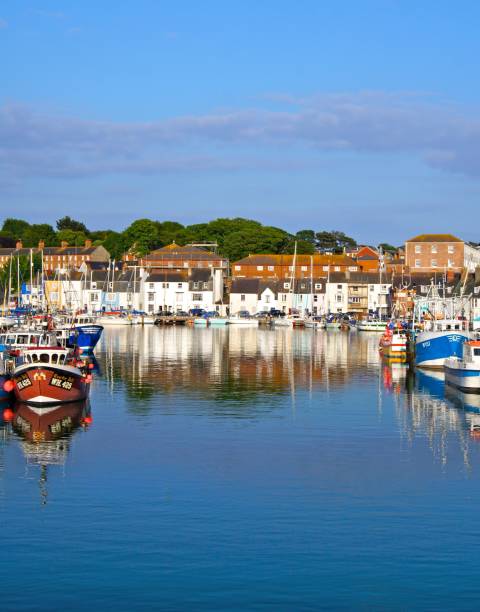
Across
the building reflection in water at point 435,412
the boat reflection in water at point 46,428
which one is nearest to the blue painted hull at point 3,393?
the boat reflection in water at point 46,428

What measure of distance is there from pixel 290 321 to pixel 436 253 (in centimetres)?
3790

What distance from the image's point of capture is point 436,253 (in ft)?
600

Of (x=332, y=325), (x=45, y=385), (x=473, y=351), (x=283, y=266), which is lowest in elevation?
(x=332, y=325)

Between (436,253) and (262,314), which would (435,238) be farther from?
(262,314)

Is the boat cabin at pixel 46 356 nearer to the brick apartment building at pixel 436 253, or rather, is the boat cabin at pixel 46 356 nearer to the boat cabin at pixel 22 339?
the boat cabin at pixel 22 339

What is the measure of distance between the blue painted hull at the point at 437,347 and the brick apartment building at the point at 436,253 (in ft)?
356

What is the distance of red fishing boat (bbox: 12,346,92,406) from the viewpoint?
158 ft

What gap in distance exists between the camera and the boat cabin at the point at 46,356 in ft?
160

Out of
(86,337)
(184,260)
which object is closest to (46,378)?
(86,337)

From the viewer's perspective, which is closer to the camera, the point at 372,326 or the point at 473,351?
the point at 473,351

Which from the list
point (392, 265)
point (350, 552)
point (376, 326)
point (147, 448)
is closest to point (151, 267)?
point (392, 265)

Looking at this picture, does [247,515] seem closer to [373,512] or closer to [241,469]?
[373,512]

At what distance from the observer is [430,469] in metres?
35.1

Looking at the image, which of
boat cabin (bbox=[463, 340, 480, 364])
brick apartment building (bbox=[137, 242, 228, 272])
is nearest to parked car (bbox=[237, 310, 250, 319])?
brick apartment building (bbox=[137, 242, 228, 272])
